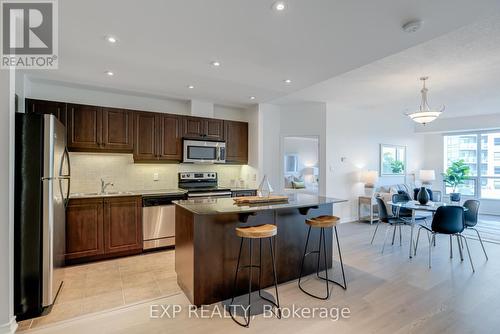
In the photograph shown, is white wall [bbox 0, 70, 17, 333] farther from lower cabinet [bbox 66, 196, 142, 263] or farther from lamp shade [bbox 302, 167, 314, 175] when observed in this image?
lamp shade [bbox 302, 167, 314, 175]

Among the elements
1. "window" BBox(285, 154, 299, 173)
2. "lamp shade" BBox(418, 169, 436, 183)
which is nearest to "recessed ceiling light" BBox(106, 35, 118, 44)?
"window" BBox(285, 154, 299, 173)

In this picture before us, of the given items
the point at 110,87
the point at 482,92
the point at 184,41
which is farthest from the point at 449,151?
the point at 110,87

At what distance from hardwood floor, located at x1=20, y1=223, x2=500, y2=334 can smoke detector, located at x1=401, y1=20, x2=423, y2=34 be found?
256 cm

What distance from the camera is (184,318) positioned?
90.2 inches

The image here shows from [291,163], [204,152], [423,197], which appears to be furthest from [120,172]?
[291,163]

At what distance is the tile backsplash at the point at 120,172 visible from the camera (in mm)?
4051

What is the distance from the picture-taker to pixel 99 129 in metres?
3.91

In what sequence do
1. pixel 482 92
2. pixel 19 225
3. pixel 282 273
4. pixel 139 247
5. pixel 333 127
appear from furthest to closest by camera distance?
pixel 333 127
pixel 482 92
pixel 139 247
pixel 282 273
pixel 19 225

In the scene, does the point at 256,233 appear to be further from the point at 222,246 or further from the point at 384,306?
the point at 384,306

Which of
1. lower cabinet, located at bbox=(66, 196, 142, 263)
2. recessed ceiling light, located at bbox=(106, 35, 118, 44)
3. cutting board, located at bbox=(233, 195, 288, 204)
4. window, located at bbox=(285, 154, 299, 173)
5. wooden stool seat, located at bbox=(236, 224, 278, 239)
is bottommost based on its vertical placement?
lower cabinet, located at bbox=(66, 196, 142, 263)

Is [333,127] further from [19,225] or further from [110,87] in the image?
[19,225]

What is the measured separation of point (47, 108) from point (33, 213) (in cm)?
201

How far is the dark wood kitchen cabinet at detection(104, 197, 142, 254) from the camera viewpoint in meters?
3.66

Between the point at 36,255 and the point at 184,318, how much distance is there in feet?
4.74
